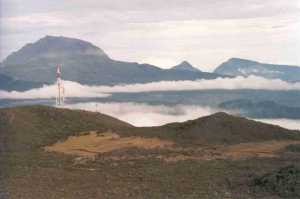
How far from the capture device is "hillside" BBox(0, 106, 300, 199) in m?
31.9

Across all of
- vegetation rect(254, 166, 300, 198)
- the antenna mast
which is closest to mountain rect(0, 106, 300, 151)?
the antenna mast

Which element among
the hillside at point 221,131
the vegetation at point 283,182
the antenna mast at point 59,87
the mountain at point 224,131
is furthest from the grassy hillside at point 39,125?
the vegetation at point 283,182

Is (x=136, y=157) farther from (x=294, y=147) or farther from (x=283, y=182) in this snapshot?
(x=283, y=182)

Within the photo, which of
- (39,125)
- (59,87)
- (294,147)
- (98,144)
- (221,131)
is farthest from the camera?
(59,87)

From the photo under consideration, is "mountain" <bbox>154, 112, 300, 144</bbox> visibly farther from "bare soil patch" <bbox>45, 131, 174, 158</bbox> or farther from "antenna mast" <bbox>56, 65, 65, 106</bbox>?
"antenna mast" <bbox>56, 65, 65, 106</bbox>

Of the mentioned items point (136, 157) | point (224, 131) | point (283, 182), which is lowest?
point (136, 157)

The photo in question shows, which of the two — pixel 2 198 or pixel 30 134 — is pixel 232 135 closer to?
pixel 30 134

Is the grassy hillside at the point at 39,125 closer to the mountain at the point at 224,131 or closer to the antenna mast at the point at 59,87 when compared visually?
the antenna mast at the point at 59,87

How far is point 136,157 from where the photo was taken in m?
44.5

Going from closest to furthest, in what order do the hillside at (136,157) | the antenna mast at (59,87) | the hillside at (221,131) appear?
the hillside at (136,157)
the hillside at (221,131)
the antenna mast at (59,87)

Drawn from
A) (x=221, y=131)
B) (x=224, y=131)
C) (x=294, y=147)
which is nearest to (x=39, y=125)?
(x=221, y=131)

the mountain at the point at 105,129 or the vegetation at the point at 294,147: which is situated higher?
the mountain at the point at 105,129

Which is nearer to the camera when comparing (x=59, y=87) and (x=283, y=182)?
(x=283, y=182)

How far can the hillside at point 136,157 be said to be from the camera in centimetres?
3194
